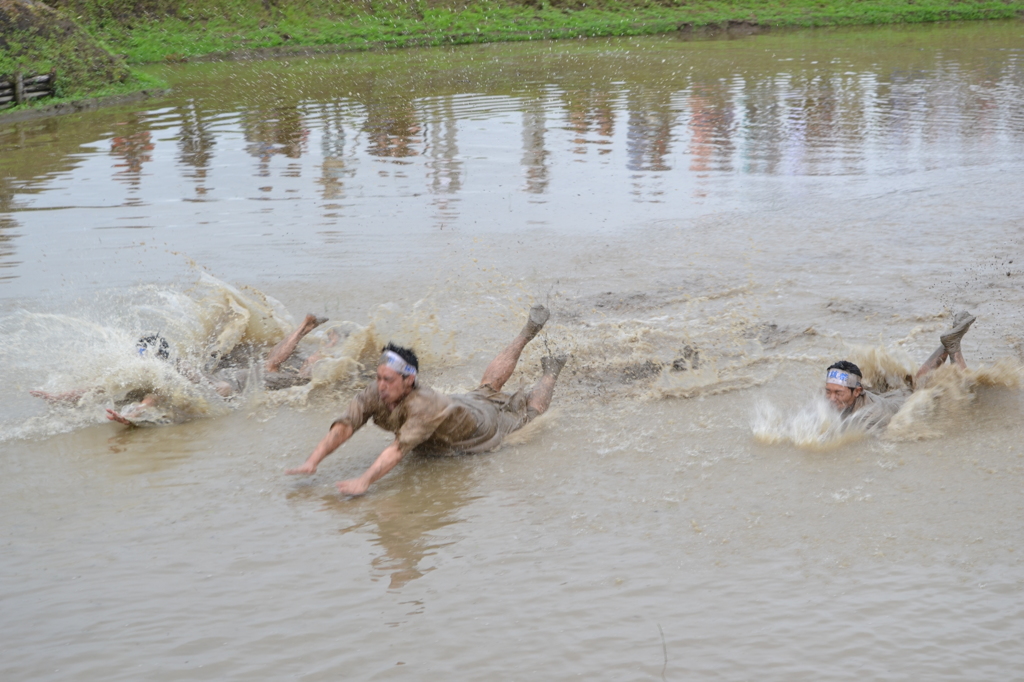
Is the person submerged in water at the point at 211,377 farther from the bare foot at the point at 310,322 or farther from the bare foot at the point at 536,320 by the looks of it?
the bare foot at the point at 536,320

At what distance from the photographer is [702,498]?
584 centimetres

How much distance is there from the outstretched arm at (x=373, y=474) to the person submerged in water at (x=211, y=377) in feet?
6.52

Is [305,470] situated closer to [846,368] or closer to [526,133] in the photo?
[846,368]

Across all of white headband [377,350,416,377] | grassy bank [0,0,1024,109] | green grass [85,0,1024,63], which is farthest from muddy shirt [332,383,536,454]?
green grass [85,0,1024,63]

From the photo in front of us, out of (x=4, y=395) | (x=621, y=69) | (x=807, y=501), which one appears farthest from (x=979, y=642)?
(x=621, y=69)

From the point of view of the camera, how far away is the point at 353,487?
6.06 m

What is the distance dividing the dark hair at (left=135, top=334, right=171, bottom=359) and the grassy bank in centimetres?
2573

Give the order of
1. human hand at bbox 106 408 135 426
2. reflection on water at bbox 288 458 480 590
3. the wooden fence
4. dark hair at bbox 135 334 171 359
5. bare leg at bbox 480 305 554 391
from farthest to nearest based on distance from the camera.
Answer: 1. the wooden fence
2. dark hair at bbox 135 334 171 359
3. bare leg at bbox 480 305 554 391
4. human hand at bbox 106 408 135 426
5. reflection on water at bbox 288 458 480 590

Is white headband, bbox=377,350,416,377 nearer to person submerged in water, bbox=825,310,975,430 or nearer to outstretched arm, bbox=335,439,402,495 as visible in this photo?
outstretched arm, bbox=335,439,402,495

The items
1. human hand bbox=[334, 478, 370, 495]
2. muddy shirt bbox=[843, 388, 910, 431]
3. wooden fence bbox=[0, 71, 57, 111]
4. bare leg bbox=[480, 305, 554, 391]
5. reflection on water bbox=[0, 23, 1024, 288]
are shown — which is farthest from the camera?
wooden fence bbox=[0, 71, 57, 111]

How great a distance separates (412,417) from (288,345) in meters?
2.32

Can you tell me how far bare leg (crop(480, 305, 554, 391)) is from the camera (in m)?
7.18

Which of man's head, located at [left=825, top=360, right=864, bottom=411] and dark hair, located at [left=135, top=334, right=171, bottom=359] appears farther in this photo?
dark hair, located at [left=135, top=334, right=171, bottom=359]

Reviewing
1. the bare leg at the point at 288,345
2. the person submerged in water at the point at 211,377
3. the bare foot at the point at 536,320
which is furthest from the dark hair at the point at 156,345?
the bare foot at the point at 536,320
